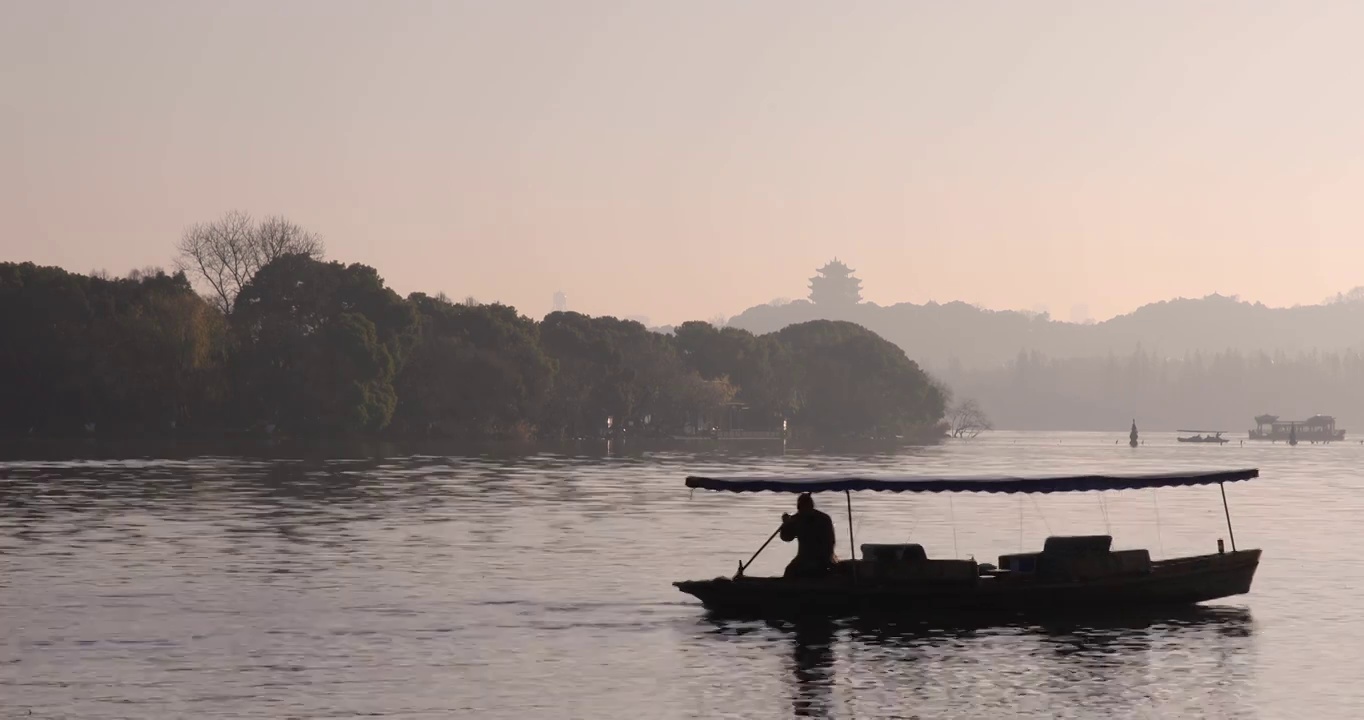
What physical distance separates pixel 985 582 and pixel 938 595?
113 cm

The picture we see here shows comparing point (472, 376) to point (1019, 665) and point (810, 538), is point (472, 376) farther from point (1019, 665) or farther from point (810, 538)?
point (1019, 665)

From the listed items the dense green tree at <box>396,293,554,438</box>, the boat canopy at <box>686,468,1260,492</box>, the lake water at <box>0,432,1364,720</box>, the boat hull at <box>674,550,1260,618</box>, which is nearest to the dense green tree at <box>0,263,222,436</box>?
the dense green tree at <box>396,293,554,438</box>

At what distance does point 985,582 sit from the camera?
108ft

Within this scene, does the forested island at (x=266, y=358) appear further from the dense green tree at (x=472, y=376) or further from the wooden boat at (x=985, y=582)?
the wooden boat at (x=985, y=582)

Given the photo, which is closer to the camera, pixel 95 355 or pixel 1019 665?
pixel 1019 665

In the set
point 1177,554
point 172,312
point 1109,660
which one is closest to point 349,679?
point 1109,660

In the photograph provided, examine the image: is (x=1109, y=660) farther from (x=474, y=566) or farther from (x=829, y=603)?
(x=474, y=566)

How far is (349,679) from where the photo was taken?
2561cm

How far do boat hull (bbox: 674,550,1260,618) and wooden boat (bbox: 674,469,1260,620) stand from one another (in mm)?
20

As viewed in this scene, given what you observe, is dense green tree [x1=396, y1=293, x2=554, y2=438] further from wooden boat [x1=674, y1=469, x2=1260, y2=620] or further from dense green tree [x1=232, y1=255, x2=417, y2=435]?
wooden boat [x1=674, y1=469, x2=1260, y2=620]

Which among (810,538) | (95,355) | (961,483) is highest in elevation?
(95,355)

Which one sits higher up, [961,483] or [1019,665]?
[961,483]

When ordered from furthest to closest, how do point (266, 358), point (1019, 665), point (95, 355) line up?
point (266, 358) → point (95, 355) → point (1019, 665)

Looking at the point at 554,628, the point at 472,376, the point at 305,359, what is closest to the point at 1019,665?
the point at 554,628
